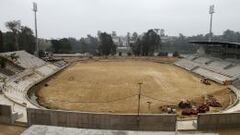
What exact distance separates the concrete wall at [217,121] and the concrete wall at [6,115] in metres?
11.1

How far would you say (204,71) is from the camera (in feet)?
134

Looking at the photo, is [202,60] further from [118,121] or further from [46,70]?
[118,121]

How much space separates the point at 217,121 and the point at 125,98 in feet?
36.6

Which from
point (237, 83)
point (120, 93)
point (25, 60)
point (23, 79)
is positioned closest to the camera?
point (120, 93)

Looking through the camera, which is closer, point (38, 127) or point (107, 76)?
point (38, 127)

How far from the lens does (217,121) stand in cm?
1447

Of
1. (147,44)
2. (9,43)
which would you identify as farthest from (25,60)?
(147,44)

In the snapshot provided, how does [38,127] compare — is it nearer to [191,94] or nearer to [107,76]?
[191,94]

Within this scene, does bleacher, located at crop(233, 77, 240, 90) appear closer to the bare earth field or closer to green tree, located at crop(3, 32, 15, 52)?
the bare earth field

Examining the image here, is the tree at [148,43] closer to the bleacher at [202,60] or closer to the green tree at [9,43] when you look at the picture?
the bleacher at [202,60]

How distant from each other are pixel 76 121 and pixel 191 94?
616 inches

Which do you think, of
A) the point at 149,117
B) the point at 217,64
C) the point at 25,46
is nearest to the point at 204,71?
the point at 217,64

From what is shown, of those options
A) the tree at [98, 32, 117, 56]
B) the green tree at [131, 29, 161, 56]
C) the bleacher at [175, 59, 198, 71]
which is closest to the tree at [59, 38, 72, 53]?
the tree at [98, 32, 117, 56]

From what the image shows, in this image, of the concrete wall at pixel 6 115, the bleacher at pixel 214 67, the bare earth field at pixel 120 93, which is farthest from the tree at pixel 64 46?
the concrete wall at pixel 6 115
